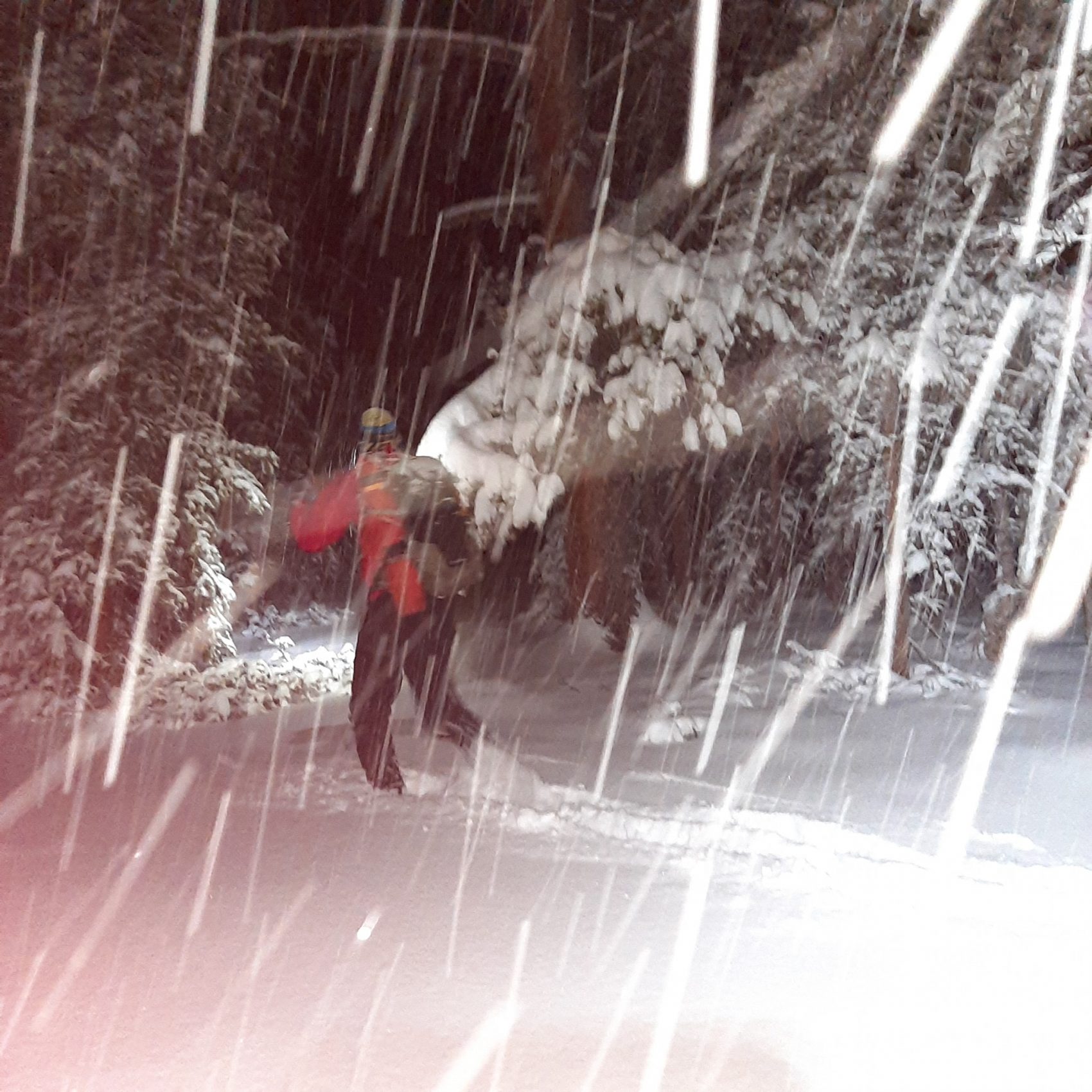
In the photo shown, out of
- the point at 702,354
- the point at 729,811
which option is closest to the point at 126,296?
the point at 702,354

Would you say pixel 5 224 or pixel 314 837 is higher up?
pixel 5 224

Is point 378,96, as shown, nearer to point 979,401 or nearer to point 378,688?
point 979,401

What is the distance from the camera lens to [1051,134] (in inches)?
312

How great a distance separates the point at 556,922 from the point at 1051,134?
637 centimetres

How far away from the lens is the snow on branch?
10.6 meters

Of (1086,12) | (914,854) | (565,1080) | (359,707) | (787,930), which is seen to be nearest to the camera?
(565,1080)

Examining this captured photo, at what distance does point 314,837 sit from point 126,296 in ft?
21.3

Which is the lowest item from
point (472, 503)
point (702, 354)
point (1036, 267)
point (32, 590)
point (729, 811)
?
point (32, 590)

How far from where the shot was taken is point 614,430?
333 inches

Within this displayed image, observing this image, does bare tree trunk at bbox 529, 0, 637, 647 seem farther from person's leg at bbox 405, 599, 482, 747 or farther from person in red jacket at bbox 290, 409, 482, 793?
person in red jacket at bbox 290, 409, 482, 793

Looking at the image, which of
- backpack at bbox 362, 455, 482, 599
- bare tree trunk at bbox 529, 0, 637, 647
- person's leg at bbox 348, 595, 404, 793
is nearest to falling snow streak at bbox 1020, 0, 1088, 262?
bare tree trunk at bbox 529, 0, 637, 647

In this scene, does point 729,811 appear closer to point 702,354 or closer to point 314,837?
point 314,837

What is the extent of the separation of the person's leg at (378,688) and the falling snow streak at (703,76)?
548 centimetres

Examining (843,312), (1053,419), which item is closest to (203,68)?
(843,312)
